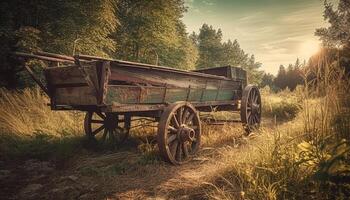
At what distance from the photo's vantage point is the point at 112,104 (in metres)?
3.54

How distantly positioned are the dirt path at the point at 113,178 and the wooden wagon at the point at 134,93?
39 cm

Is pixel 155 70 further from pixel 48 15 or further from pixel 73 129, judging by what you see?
pixel 48 15

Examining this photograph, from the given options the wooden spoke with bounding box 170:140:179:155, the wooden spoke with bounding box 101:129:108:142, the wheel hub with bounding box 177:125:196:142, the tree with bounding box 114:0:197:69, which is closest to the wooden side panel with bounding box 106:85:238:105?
the wheel hub with bounding box 177:125:196:142

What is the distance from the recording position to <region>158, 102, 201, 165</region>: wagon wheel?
392cm

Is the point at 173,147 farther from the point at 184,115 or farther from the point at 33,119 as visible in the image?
the point at 33,119

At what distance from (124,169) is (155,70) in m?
1.54

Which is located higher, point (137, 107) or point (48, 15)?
point (48, 15)

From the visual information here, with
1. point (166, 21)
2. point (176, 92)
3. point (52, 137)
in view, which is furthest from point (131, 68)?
point (166, 21)

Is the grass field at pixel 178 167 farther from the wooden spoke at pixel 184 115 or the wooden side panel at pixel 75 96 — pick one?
the wooden side panel at pixel 75 96

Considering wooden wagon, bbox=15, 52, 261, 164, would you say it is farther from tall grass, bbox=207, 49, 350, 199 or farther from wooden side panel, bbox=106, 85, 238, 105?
tall grass, bbox=207, 49, 350, 199

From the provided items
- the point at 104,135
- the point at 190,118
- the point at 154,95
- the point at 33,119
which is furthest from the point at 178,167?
the point at 33,119

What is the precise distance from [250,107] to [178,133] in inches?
119

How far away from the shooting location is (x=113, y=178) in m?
3.69

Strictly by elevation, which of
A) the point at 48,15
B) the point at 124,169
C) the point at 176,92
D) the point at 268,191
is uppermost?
the point at 48,15
